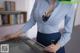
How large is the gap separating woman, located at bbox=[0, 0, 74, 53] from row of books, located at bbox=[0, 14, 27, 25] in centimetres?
15

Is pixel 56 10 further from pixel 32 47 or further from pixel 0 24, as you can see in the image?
pixel 0 24

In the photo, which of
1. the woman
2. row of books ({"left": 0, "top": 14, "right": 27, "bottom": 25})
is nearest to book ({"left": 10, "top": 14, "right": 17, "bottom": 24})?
row of books ({"left": 0, "top": 14, "right": 27, "bottom": 25})

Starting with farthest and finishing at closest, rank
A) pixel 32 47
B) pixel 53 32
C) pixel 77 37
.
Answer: pixel 77 37 < pixel 53 32 < pixel 32 47

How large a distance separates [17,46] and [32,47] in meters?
0.09

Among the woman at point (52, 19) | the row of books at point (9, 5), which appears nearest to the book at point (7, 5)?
the row of books at point (9, 5)

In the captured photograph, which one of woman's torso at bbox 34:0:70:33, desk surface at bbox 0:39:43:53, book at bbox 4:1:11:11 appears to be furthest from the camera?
book at bbox 4:1:11:11

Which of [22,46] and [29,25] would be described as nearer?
[22,46]

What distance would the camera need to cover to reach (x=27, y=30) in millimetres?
1059

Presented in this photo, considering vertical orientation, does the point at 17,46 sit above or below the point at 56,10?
below

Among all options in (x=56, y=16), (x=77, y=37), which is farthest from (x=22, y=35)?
(x=77, y=37)

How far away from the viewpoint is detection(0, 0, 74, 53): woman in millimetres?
883

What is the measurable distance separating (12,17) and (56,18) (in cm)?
36

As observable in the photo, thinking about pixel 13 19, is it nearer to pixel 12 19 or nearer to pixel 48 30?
pixel 12 19

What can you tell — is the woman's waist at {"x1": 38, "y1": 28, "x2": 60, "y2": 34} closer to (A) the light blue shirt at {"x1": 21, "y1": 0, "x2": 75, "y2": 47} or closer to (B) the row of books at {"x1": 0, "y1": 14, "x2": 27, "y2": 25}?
(A) the light blue shirt at {"x1": 21, "y1": 0, "x2": 75, "y2": 47}
